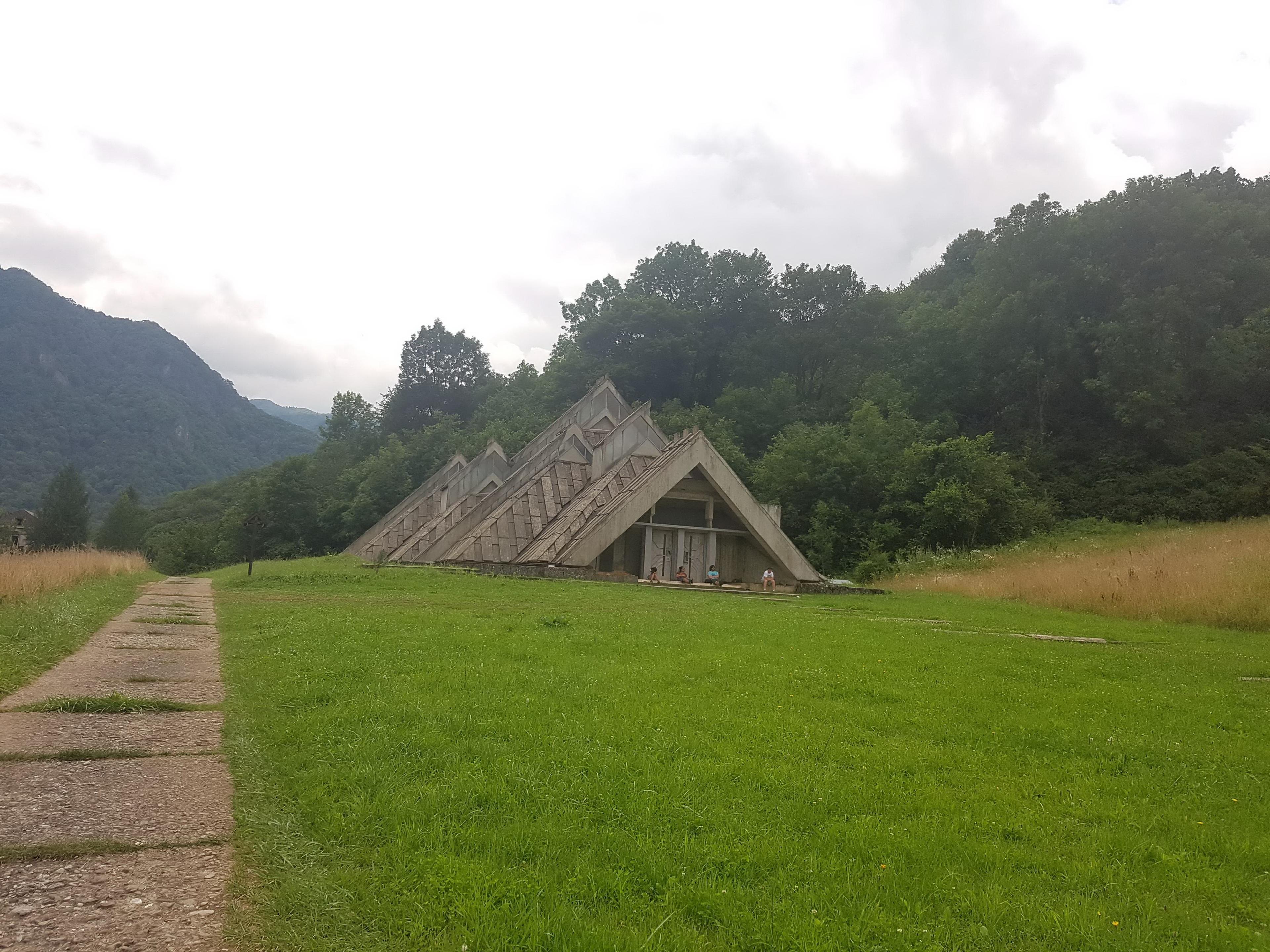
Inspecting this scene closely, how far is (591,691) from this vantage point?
6855mm

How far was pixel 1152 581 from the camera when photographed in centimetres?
1719

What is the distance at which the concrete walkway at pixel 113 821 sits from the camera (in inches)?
113

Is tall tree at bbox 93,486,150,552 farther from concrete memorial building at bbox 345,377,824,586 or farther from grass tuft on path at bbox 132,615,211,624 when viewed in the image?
grass tuft on path at bbox 132,615,211,624

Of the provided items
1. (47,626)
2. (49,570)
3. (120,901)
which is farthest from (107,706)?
(49,570)

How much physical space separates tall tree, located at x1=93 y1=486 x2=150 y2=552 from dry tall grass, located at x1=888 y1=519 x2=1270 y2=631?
67116 mm

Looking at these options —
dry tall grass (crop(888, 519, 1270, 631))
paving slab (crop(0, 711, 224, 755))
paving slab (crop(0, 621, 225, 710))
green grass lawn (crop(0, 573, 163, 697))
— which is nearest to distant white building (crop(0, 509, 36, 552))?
green grass lawn (crop(0, 573, 163, 697))

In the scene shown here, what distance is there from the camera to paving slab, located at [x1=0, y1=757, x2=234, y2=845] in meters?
3.66

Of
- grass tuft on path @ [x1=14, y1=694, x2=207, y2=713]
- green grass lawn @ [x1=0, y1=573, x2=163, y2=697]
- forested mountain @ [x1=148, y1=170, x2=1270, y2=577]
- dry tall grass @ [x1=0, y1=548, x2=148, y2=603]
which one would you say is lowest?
grass tuft on path @ [x1=14, y1=694, x2=207, y2=713]

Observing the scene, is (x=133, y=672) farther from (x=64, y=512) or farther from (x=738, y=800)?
(x=64, y=512)

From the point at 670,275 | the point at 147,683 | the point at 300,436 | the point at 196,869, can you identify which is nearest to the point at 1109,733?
the point at 196,869

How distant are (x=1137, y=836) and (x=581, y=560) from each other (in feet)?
69.8

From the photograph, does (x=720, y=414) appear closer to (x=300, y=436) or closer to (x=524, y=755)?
(x=524, y=755)

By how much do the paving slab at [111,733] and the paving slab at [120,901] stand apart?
5.96 ft

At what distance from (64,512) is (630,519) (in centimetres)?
6371
